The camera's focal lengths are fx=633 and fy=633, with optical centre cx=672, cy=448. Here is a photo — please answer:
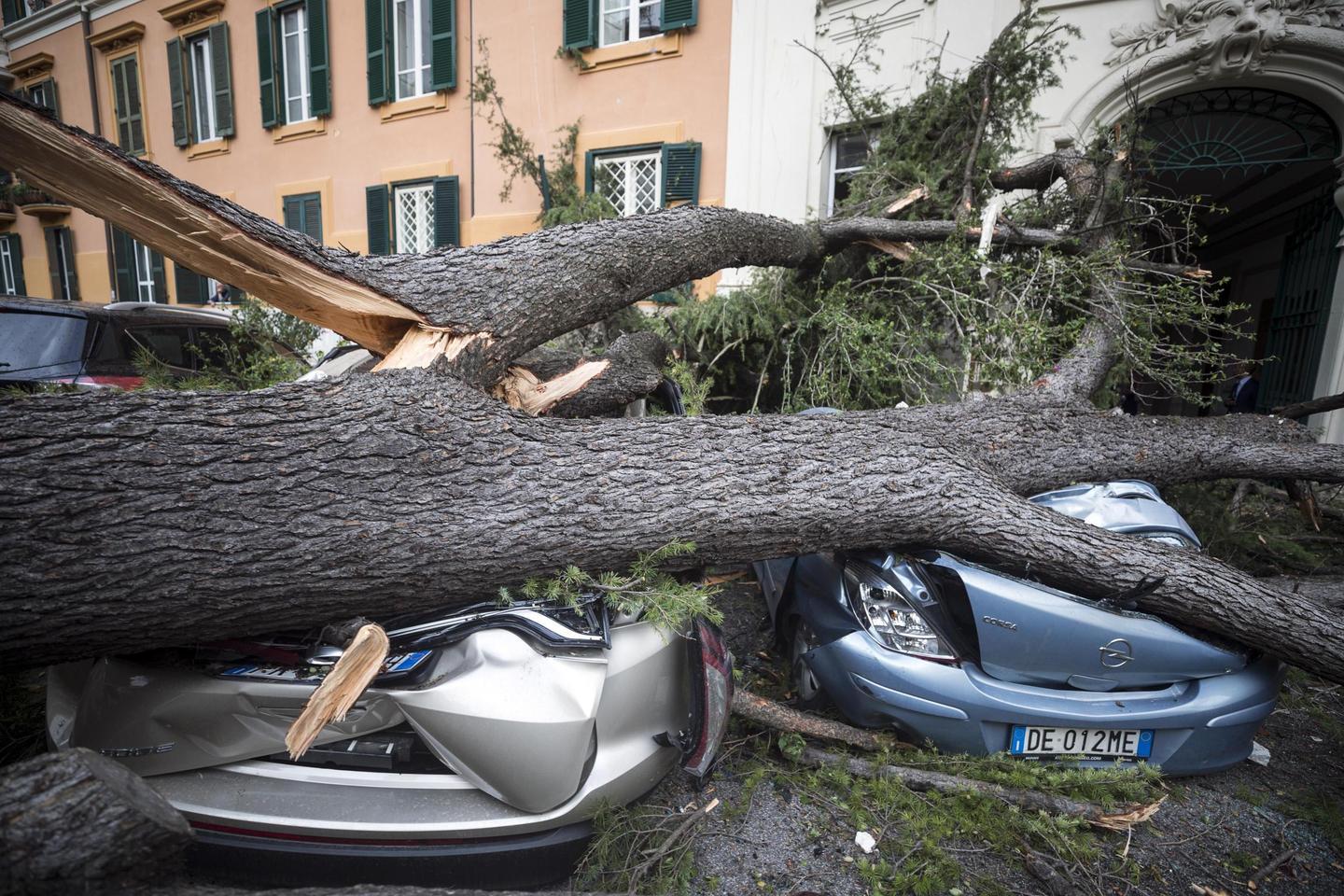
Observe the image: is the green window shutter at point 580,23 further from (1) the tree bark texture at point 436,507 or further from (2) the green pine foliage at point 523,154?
(1) the tree bark texture at point 436,507

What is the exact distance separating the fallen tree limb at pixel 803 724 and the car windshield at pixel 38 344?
200 inches

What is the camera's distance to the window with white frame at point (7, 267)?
634 inches

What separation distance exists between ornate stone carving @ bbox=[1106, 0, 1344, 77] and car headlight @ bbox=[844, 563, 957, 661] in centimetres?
673

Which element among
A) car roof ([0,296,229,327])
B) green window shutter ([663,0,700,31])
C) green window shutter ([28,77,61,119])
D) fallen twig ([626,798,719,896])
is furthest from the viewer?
green window shutter ([28,77,61,119])

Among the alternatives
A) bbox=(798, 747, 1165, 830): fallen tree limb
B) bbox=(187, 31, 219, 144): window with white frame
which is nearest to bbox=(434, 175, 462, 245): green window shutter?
bbox=(187, 31, 219, 144): window with white frame

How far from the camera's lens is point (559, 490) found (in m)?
2.05

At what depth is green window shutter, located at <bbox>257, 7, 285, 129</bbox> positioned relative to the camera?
10953 millimetres

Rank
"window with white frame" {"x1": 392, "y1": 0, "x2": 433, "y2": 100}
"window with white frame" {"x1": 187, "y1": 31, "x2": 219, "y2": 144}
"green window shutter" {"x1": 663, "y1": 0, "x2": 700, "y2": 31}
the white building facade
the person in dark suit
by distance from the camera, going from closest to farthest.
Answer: the white building facade → the person in dark suit → "green window shutter" {"x1": 663, "y1": 0, "x2": 700, "y2": 31} → "window with white frame" {"x1": 392, "y1": 0, "x2": 433, "y2": 100} → "window with white frame" {"x1": 187, "y1": 31, "x2": 219, "y2": 144}

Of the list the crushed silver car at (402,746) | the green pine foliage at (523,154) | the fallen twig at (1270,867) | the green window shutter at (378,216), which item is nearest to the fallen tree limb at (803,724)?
the crushed silver car at (402,746)

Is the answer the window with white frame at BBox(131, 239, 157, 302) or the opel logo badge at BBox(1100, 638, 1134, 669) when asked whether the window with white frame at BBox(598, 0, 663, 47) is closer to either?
the opel logo badge at BBox(1100, 638, 1134, 669)

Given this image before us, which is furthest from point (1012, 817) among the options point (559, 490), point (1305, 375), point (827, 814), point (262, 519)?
point (1305, 375)

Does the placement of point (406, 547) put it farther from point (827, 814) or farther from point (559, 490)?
point (827, 814)

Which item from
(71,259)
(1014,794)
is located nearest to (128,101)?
(71,259)

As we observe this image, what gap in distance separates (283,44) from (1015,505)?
1395cm
